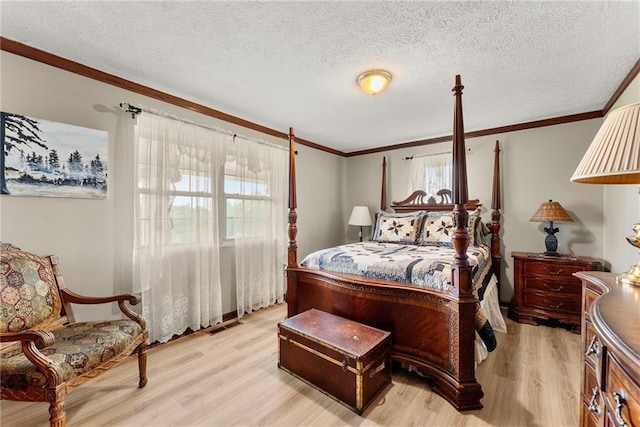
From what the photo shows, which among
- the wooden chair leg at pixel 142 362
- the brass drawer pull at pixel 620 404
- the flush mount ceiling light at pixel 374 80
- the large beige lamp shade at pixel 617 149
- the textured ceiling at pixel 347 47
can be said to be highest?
the textured ceiling at pixel 347 47

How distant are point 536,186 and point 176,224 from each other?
416 cm

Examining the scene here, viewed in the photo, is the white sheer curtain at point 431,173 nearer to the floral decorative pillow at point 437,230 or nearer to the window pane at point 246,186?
the floral decorative pillow at point 437,230

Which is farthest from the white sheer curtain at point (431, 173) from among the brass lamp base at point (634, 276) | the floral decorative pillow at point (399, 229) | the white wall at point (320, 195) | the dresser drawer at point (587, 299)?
the brass lamp base at point (634, 276)

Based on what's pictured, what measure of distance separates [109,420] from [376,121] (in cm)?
355

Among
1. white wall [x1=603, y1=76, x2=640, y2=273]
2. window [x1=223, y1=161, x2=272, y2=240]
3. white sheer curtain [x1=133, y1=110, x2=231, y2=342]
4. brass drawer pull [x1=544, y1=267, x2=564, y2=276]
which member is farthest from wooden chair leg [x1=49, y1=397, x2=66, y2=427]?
brass drawer pull [x1=544, y1=267, x2=564, y2=276]

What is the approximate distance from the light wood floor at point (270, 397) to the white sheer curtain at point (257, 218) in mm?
988

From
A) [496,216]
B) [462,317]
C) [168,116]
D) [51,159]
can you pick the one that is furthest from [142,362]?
[496,216]

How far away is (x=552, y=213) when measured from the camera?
2947mm

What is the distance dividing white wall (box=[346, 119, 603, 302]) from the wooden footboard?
7.35 feet

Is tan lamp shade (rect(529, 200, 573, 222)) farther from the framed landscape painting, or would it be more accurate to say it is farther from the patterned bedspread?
the framed landscape painting

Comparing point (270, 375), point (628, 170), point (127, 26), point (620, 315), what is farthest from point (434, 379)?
point (127, 26)

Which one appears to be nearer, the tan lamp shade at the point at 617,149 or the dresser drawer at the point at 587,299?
the tan lamp shade at the point at 617,149

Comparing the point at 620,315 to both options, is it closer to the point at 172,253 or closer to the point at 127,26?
the point at 127,26

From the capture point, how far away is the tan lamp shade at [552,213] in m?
2.91
